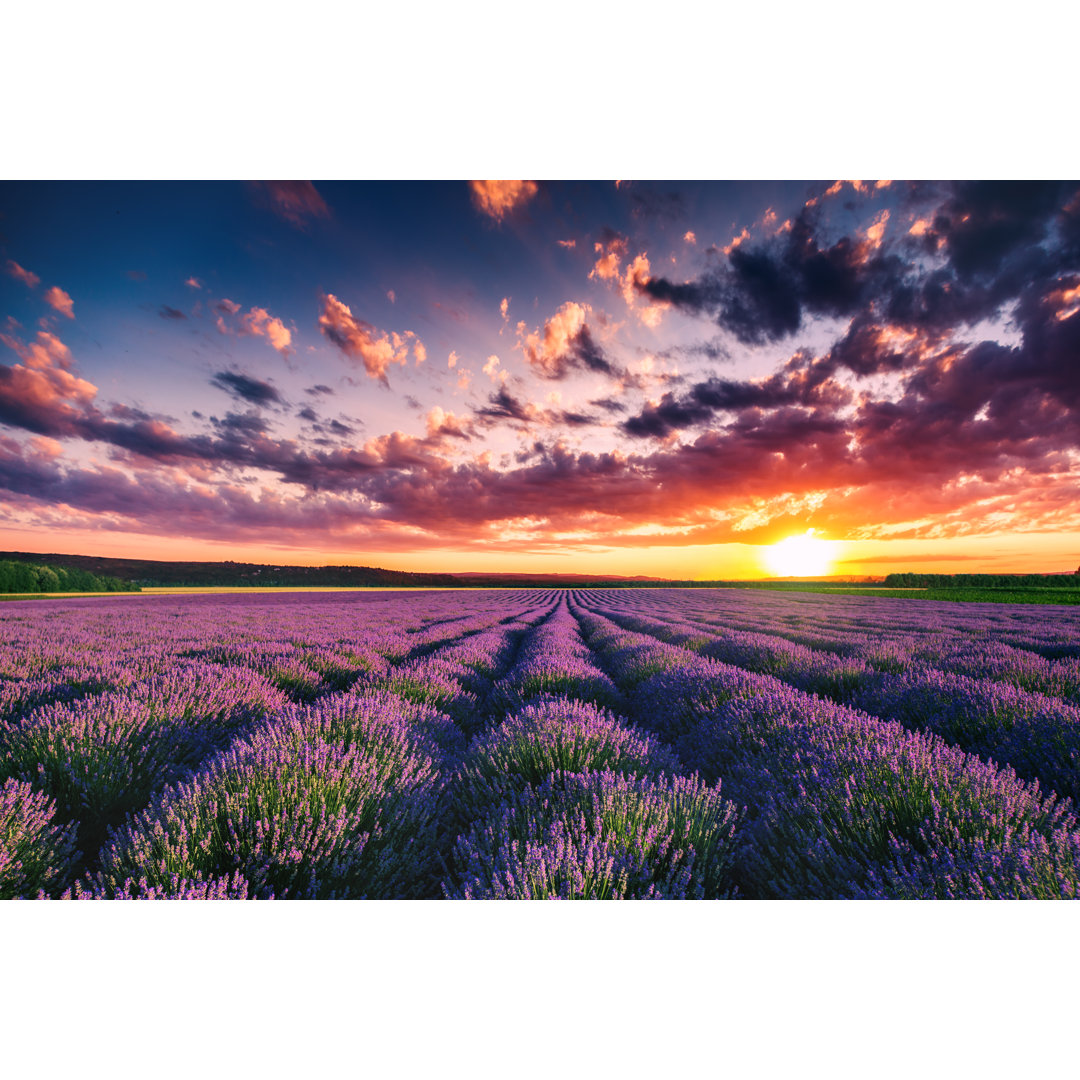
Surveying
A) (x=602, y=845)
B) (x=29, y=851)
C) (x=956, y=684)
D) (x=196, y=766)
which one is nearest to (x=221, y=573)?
(x=196, y=766)

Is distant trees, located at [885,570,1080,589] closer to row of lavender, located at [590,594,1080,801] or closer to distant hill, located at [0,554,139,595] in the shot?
row of lavender, located at [590,594,1080,801]

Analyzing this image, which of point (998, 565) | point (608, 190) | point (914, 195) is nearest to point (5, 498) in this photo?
point (608, 190)

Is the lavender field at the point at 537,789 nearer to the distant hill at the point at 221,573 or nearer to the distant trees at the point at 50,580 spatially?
the distant hill at the point at 221,573

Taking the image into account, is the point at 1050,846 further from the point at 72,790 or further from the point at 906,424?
the point at 906,424

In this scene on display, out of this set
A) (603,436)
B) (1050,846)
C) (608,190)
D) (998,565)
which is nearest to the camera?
(1050,846)

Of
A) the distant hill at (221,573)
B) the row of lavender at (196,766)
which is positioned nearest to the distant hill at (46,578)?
the distant hill at (221,573)

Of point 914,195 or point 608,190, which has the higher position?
point 608,190
